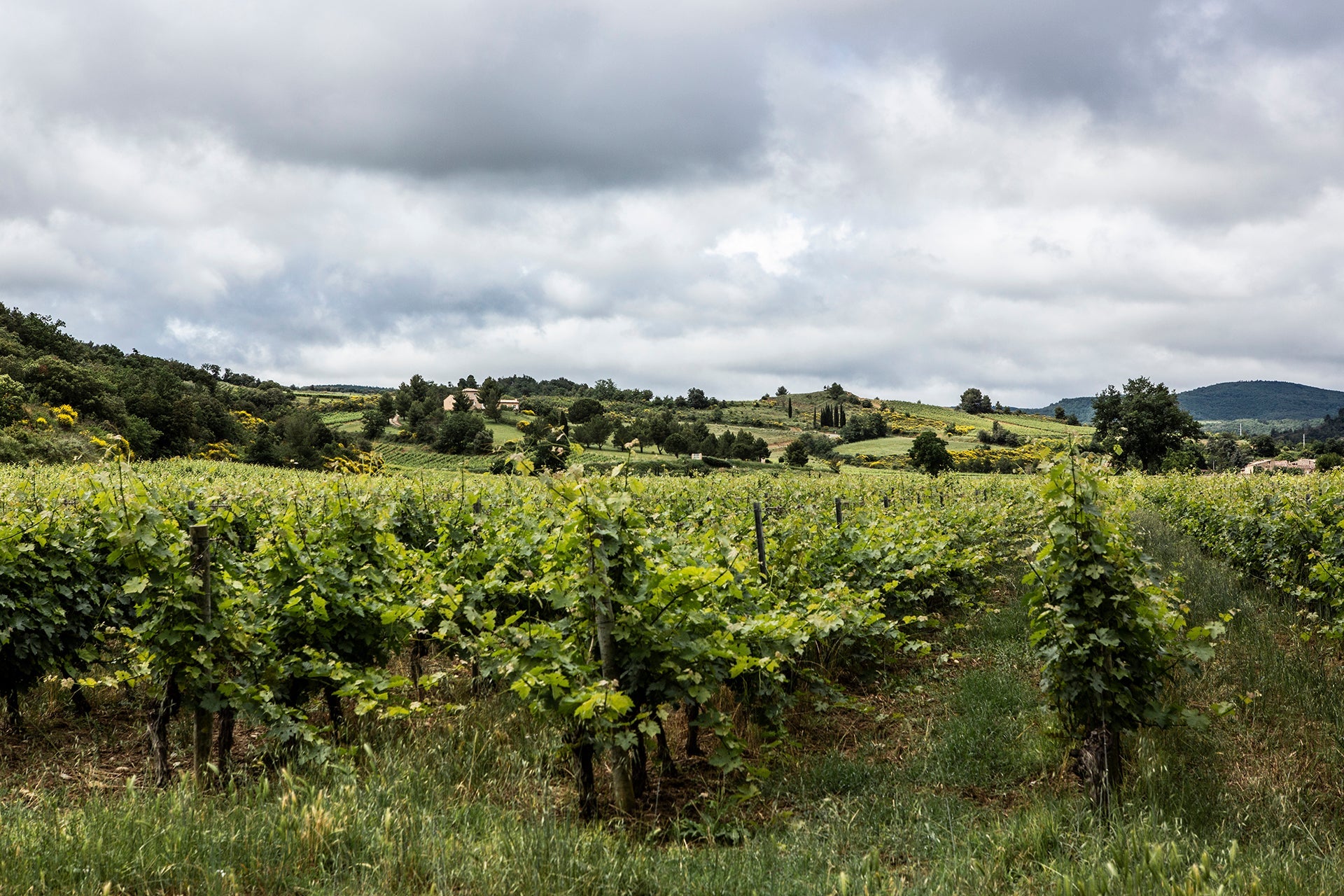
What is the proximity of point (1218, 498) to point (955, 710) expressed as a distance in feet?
41.8

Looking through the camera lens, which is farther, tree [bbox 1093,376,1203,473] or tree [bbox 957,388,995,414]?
tree [bbox 957,388,995,414]

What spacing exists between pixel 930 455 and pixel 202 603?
222 feet

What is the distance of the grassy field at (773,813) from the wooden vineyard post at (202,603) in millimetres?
406

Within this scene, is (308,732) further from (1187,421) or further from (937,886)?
(1187,421)

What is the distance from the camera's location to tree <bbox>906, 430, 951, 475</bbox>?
221ft

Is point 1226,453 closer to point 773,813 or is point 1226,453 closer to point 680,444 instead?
point 680,444

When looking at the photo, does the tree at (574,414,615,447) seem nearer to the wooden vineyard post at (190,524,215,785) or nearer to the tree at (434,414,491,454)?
the tree at (434,414,491,454)

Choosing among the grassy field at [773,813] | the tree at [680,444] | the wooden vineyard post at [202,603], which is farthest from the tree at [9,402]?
the tree at [680,444]

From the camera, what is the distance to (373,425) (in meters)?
83.1

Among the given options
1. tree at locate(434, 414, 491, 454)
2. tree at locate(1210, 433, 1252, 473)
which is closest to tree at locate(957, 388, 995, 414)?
tree at locate(1210, 433, 1252, 473)

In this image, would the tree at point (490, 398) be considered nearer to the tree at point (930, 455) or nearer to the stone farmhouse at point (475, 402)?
the stone farmhouse at point (475, 402)

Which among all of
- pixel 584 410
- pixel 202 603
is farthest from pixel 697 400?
pixel 202 603

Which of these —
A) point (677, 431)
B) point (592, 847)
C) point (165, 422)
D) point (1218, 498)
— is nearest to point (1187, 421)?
point (677, 431)

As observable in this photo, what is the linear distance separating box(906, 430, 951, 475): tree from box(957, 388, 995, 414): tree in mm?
76218
